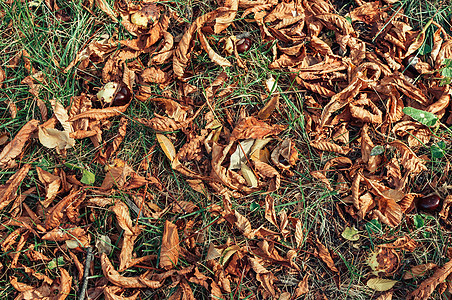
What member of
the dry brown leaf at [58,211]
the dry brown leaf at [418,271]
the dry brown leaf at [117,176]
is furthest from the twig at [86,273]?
the dry brown leaf at [418,271]

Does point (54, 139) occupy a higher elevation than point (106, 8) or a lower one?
lower

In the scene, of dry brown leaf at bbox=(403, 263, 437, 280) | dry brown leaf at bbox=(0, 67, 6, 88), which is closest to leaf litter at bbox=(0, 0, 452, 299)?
dry brown leaf at bbox=(403, 263, 437, 280)

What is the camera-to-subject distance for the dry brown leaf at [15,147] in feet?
7.08

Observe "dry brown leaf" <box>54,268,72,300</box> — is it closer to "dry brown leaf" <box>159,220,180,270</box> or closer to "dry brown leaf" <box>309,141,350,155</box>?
"dry brown leaf" <box>159,220,180,270</box>

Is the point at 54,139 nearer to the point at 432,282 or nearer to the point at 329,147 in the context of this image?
the point at 329,147

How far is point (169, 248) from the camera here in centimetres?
199

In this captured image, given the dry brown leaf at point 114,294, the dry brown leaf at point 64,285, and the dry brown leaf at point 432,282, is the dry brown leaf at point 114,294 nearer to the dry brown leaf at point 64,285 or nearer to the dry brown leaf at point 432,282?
the dry brown leaf at point 64,285

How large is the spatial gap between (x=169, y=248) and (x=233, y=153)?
68cm

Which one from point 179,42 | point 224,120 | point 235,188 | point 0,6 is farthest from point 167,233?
point 0,6

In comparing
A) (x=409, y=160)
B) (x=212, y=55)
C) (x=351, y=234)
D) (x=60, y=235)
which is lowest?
(x=60, y=235)

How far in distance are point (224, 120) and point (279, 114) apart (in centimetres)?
36

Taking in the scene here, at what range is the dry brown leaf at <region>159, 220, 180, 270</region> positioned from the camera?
6.49ft

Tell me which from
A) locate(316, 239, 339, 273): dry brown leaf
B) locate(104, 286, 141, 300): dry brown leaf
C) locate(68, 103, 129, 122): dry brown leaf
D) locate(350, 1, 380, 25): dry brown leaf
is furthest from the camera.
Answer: locate(350, 1, 380, 25): dry brown leaf

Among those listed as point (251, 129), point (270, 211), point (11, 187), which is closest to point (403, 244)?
point (270, 211)
